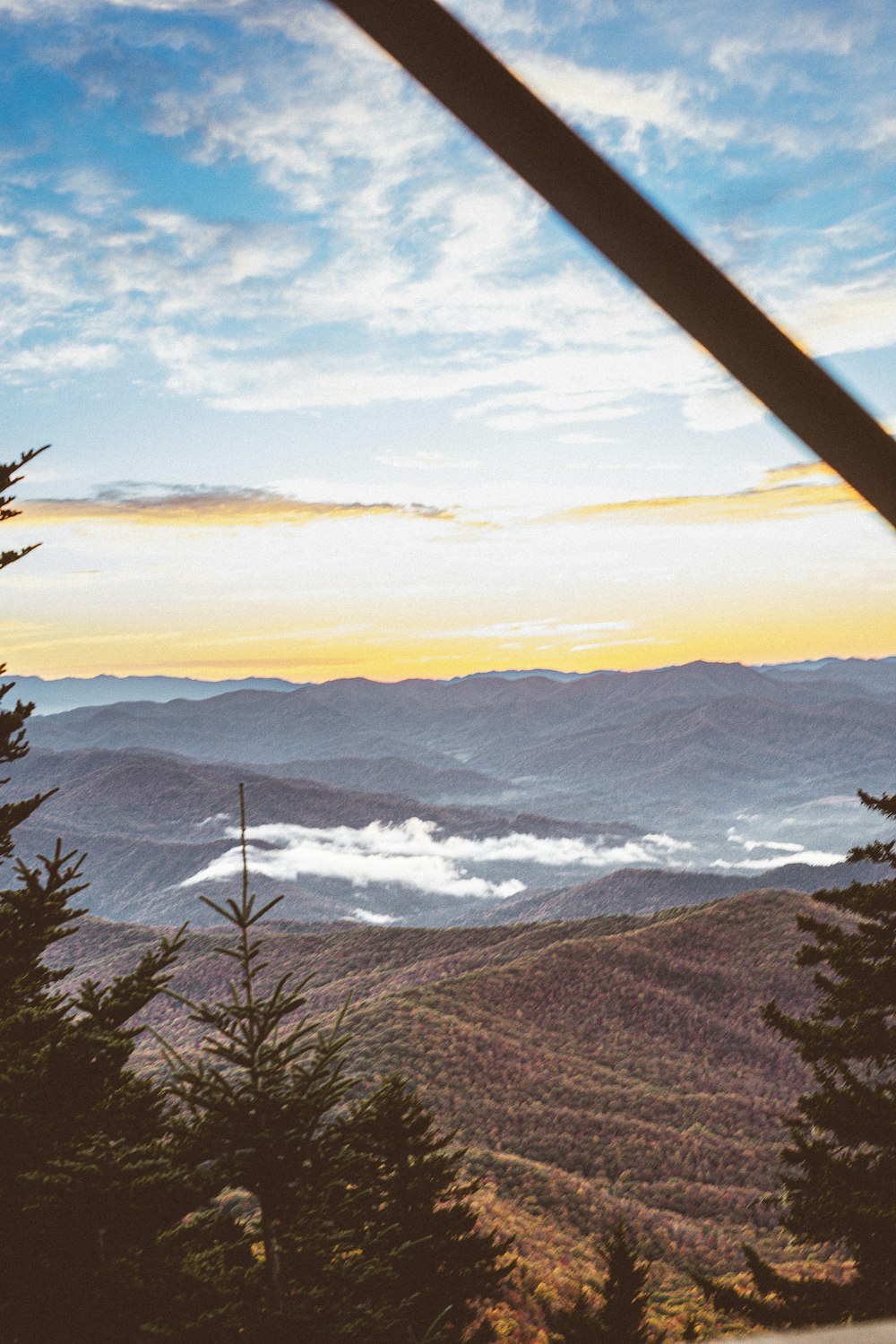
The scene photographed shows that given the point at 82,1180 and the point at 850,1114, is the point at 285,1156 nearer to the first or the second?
the point at 82,1180

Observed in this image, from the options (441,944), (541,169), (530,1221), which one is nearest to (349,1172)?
(541,169)

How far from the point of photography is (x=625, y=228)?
1.02 meters

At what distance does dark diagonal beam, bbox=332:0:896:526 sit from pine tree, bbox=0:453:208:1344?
7.34 meters

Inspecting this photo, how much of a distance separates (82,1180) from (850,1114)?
14.1 m

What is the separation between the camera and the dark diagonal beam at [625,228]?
986 mm

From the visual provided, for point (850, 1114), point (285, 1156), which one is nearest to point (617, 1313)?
point (850, 1114)

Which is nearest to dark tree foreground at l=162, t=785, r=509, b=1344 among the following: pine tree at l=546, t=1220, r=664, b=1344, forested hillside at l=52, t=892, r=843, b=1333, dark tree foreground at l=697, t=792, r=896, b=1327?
dark tree foreground at l=697, t=792, r=896, b=1327

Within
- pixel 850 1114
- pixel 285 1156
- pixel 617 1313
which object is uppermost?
pixel 285 1156

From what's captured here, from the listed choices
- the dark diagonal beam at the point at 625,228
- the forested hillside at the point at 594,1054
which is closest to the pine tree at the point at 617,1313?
the forested hillside at the point at 594,1054

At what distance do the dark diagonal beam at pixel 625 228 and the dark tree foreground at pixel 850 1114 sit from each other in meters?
16.6

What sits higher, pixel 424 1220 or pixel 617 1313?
pixel 424 1220

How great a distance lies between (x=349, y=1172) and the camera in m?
6.83

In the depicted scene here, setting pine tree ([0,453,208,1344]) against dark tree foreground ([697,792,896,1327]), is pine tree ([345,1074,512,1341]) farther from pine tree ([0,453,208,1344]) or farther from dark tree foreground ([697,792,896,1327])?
dark tree foreground ([697,792,896,1327])

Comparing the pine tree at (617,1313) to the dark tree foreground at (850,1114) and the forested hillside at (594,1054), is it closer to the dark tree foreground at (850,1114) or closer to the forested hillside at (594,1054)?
the dark tree foreground at (850,1114)
